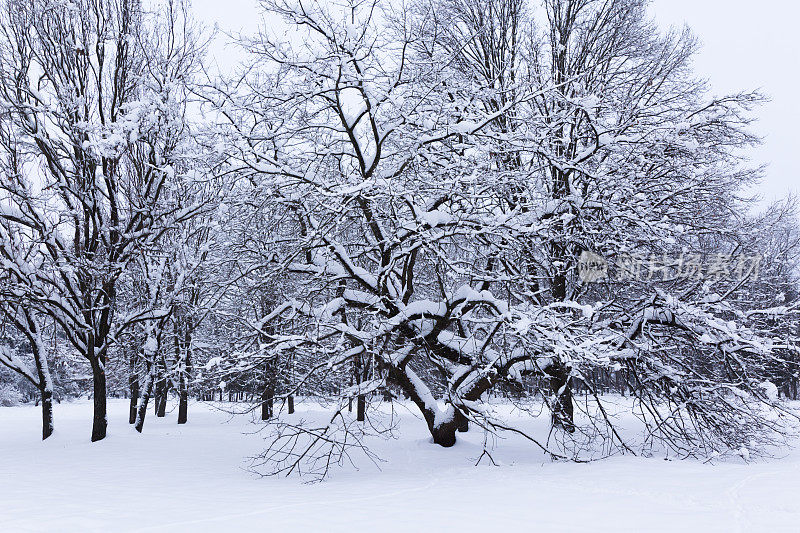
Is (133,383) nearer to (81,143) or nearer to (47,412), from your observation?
(47,412)

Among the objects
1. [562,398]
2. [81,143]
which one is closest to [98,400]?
[81,143]

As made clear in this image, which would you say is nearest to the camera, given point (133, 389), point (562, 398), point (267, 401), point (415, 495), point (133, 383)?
point (415, 495)

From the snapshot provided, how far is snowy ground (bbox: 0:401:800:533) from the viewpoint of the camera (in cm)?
452

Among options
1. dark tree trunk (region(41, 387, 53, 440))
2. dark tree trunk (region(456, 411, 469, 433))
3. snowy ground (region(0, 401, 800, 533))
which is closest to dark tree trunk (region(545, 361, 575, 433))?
snowy ground (region(0, 401, 800, 533))

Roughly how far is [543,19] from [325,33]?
6741 mm

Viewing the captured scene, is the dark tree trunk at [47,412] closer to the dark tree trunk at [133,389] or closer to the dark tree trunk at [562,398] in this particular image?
the dark tree trunk at [133,389]

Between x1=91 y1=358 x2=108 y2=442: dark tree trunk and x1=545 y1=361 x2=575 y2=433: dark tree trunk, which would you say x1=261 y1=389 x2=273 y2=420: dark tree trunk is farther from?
x1=545 y1=361 x2=575 y2=433: dark tree trunk

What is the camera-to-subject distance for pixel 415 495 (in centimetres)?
582

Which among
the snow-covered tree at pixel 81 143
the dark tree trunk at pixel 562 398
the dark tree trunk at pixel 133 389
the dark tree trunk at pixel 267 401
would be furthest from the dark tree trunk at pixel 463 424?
the dark tree trunk at pixel 133 389

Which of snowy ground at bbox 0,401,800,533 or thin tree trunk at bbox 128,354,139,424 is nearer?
snowy ground at bbox 0,401,800,533

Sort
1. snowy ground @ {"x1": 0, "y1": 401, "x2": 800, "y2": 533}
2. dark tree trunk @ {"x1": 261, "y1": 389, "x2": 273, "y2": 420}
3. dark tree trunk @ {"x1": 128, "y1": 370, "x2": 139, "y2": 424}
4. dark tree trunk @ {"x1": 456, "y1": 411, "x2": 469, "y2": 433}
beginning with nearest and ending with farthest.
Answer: snowy ground @ {"x1": 0, "y1": 401, "x2": 800, "y2": 533} → dark tree trunk @ {"x1": 261, "y1": 389, "x2": 273, "y2": 420} → dark tree trunk @ {"x1": 456, "y1": 411, "x2": 469, "y2": 433} → dark tree trunk @ {"x1": 128, "y1": 370, "x2": 139, "y2": 424}

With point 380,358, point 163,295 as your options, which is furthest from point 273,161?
point 163,295

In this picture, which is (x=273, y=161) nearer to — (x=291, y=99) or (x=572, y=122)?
(x=291, y=99)

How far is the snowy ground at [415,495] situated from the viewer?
178 inches
